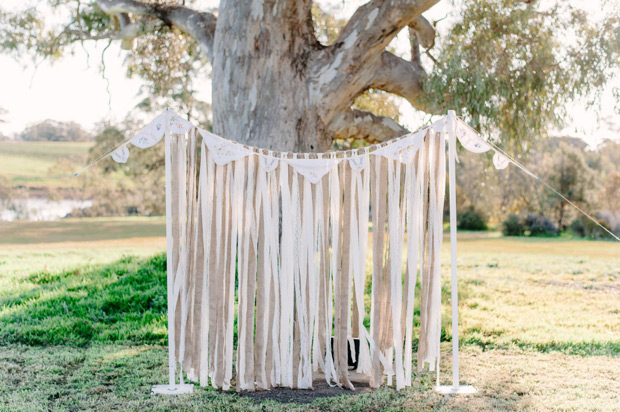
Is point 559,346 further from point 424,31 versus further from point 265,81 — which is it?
point 424,31

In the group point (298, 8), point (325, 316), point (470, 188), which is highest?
point (298, 8)

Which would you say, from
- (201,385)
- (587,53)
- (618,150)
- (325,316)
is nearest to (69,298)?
(201,385)

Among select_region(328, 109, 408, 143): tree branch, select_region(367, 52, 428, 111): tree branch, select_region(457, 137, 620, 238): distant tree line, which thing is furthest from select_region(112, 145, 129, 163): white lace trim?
select_region(457, 137, 620, 238): distant tree line

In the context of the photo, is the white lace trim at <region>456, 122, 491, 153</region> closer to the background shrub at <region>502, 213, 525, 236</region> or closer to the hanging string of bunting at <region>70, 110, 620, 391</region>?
the hanging string of bunting at <region>70, 110, 620, 391</region>

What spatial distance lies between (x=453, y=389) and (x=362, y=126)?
3.71m

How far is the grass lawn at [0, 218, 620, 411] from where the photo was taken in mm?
3318

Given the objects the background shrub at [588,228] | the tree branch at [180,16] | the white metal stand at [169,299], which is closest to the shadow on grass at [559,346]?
the white metal stand at [169,299]

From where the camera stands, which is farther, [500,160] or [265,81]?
[265,81]

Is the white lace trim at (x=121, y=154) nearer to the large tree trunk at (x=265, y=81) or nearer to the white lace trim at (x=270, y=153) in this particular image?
the white lace trim at (x=270, y=153)

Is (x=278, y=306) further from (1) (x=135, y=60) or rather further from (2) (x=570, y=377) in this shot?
(1) (x=135, y=60)

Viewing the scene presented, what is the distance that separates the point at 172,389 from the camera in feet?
11.2

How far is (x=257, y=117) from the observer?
18.3ft

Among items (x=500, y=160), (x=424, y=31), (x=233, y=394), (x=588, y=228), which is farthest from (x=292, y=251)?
(x=588, y=228)

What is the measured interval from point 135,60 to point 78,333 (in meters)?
5.32
